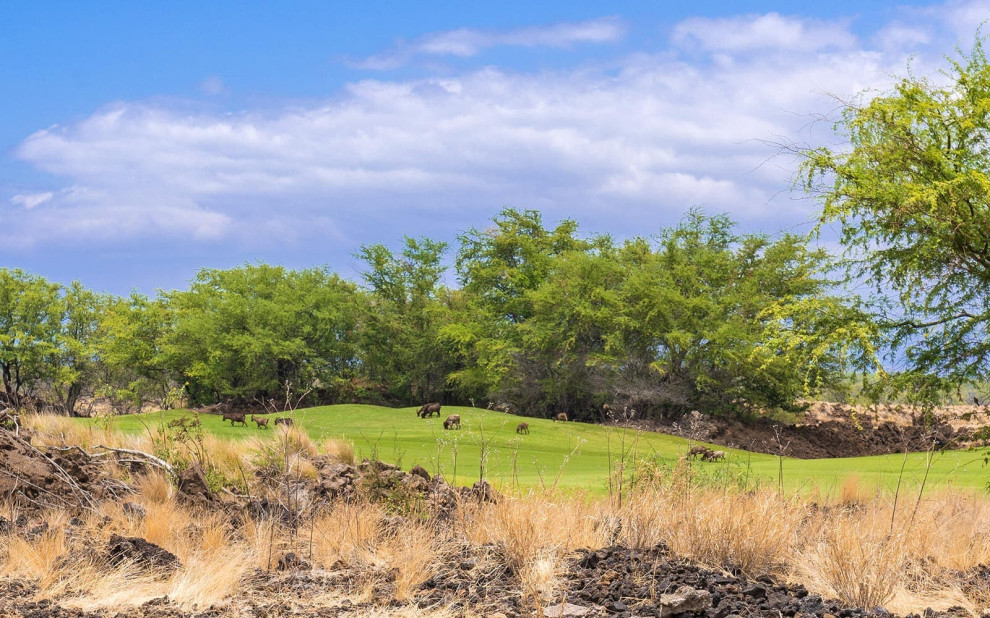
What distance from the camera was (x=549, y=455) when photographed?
854 inches

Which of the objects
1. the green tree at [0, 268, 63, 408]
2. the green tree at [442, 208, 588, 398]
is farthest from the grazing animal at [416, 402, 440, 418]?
the green tree at [0, 268, 63, 408]

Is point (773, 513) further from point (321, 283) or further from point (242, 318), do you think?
point (321, 283)

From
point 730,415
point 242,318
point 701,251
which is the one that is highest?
point 701,251

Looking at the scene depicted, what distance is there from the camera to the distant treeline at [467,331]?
125 feet

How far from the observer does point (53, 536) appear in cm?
805

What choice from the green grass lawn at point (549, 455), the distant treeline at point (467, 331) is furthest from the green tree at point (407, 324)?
the green grass lawn at point (549, 455)

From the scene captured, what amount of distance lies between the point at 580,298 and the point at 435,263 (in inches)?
586

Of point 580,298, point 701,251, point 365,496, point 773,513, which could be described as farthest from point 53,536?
point 701,251

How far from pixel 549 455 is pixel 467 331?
23.5 m

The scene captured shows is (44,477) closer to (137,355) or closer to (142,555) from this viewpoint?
(142,555)

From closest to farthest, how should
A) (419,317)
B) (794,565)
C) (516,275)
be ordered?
(794,565) → (516,275) → (419,317)

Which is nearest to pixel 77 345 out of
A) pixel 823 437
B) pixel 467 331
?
pixel 467 331

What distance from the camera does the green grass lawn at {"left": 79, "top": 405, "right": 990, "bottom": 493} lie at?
1210cm

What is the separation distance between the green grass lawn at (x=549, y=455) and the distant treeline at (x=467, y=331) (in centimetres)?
613
